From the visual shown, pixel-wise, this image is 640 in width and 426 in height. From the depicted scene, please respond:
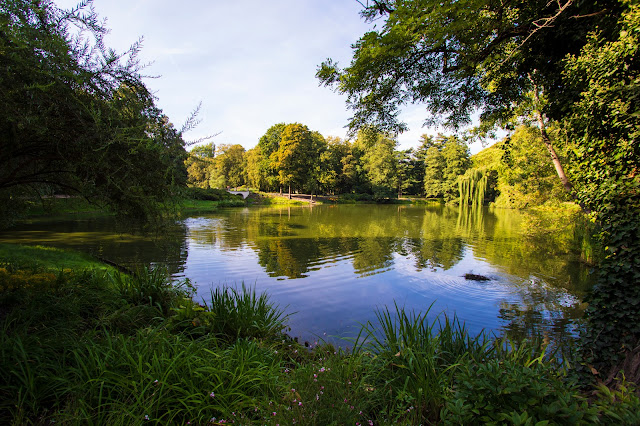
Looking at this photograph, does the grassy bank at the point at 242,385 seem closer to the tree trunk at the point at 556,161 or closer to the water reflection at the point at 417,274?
the water reflection at the point at 417,274

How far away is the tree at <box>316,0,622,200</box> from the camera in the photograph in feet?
12.9

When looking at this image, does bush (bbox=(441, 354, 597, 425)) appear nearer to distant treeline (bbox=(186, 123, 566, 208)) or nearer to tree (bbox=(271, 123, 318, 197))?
distant treeline (bbox=(186, 123, 566, 208))

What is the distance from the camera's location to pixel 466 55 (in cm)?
477

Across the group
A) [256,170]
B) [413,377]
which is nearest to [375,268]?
[413,377]

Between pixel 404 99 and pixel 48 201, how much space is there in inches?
247

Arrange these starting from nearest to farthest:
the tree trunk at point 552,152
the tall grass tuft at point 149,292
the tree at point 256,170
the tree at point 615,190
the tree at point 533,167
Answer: the tree at point 615,190, the tall grass tuft at point 149,292, the tree trunk at point 552,152, the tree at point 533,167, the tree at point 256,170

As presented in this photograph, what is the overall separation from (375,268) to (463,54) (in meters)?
7.45

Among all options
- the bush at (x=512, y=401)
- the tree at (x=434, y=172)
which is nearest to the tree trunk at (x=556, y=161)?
the bush at (x=512, y=401)

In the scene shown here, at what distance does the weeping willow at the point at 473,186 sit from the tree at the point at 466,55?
4172cm

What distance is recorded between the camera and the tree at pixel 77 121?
2543 mm

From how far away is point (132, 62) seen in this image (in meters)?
3.36

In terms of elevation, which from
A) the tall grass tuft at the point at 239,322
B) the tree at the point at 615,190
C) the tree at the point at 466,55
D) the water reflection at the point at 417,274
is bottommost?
the water reflection at the point at 417,274

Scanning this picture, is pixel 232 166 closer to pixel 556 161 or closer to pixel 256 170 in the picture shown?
pixel 256 170

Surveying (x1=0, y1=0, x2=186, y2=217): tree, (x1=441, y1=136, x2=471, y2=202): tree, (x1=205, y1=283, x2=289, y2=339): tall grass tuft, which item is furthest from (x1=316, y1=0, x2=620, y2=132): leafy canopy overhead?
(x1=441, y1=136, x2=471, y2=202): tree
